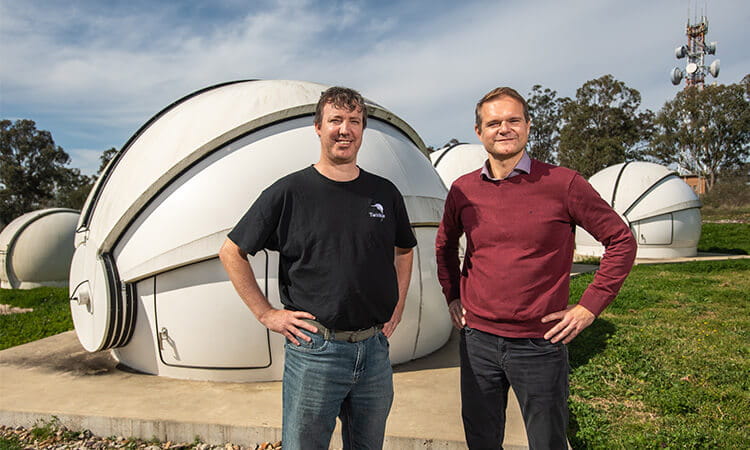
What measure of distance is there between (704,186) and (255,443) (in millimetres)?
49850

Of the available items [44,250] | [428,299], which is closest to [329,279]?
[428,299]

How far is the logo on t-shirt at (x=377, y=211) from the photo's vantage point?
252cm

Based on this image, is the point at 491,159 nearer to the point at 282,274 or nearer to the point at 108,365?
the point at 282,274

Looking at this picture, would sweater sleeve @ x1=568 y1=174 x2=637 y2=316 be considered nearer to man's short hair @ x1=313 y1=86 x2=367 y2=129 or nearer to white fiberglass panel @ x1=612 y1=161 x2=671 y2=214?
man's short hair @ x1=313 y1=86 x2=367 y2=129

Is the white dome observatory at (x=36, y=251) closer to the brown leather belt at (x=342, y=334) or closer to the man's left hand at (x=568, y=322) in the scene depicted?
the brown leather belt at (x=342, y=334)

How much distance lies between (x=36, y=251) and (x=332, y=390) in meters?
16.3

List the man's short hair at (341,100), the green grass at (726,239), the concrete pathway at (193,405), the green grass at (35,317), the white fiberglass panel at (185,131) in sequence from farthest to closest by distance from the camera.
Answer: the green grass at (726,239) → the green grass at (35,317) → the white fiberglass panel at (185,131) → the concrete pathway at (193,405) → the man's short hair at (341,100)

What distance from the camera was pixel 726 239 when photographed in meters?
21.5

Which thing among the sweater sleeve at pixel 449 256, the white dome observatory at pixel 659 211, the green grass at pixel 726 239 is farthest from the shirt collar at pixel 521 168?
the green grass at pixel 726 239

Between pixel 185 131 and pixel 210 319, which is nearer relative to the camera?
pixel 210 319

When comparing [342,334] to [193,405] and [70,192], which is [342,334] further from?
[70,192]

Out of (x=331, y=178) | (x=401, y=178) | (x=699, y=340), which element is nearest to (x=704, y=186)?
(x=699, y=340)

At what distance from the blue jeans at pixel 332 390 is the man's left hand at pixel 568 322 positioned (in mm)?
884

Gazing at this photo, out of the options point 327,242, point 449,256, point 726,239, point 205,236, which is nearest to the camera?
point 327,242
